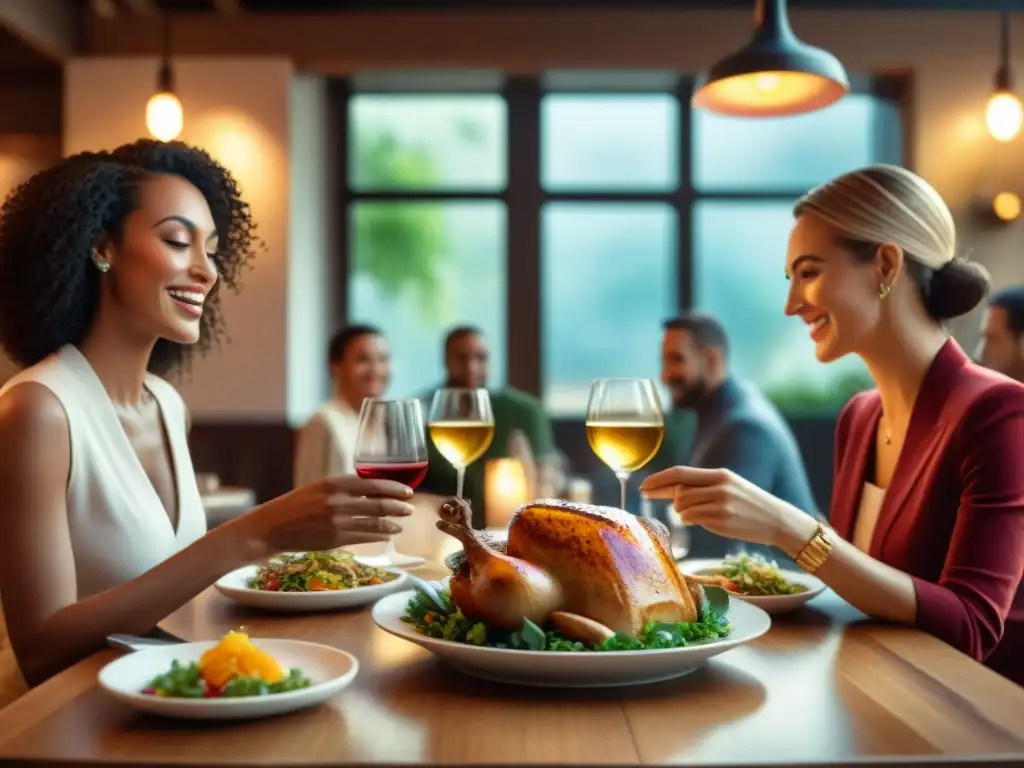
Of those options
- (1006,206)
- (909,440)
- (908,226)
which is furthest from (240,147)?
(909,440)

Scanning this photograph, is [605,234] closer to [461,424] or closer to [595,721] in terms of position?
[461,424]

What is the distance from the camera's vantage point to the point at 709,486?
1.33 meters

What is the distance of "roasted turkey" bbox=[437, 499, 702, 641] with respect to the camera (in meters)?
1.06

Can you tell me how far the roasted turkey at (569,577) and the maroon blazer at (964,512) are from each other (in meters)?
0.53

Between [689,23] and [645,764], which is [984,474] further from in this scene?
[689,23]

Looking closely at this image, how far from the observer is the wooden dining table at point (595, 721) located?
874 mm

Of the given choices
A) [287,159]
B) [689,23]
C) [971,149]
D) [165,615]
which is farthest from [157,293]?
[971,149]

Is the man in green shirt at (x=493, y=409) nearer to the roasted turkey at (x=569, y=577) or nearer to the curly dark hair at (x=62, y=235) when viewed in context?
the curly dark hair at (x=62, y=235)

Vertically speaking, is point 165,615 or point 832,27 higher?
point 832,27

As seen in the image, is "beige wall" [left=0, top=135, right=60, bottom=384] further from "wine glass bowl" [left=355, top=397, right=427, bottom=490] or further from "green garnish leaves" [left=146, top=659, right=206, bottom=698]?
"green garnish leaves" [left=146, top=659, right=206, bottom=698]

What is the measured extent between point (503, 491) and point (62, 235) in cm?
115

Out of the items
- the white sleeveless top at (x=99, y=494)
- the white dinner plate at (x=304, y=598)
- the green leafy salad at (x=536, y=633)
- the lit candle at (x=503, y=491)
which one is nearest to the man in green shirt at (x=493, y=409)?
the lit candle at (x=503, y=491)

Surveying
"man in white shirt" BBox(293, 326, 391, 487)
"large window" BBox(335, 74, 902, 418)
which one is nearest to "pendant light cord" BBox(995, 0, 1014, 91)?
"large window" BBox(335, 74, 902, 418)

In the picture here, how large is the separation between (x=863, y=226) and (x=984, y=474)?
467 mm
